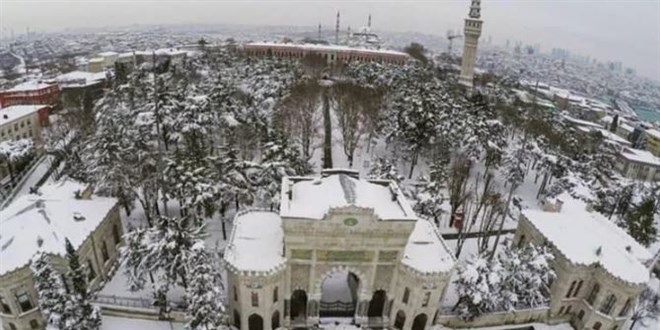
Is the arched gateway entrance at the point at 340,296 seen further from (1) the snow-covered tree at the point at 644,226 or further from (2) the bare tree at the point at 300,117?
(1) the snow-covered tree at the point at 644,226

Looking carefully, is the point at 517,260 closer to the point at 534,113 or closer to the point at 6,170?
the point at 534,113

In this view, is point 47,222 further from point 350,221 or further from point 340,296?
point 340,296

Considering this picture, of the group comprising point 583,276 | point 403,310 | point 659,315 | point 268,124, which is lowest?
point 659,315

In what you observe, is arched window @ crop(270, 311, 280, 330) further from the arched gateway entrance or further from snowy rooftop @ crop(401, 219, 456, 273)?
snowy rooftop @ crop(401, 219, 456, 273)

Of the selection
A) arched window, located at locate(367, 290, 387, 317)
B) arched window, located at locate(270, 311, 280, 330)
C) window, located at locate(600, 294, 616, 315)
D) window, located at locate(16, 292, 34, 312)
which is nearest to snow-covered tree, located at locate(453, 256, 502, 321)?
arched window, located at locate(367, 290, 387, 317)

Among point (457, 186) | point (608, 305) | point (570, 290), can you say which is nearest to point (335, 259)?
point (570, 290)

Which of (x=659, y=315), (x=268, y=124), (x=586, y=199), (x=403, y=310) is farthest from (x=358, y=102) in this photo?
(x=659, y=315)

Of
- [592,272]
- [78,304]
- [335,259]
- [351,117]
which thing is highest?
[351,117]
